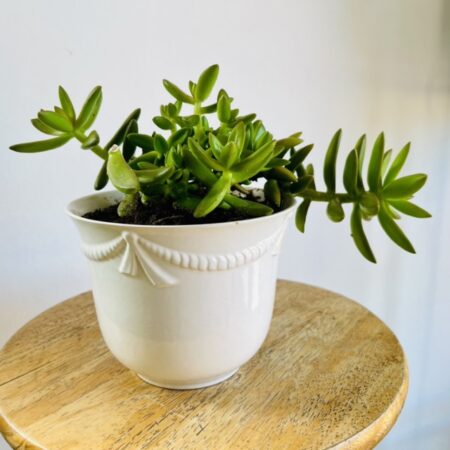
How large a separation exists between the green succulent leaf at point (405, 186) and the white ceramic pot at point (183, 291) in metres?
0.10

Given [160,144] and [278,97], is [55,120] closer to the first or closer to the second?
[160,144]

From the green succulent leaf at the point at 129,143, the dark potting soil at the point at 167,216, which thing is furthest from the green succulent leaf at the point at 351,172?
the green succulent leaf at the point at 129,143

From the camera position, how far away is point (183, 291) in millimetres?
376

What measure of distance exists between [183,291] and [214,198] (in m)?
0.09

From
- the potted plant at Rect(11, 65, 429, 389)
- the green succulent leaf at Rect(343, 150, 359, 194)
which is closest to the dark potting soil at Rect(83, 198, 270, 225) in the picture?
the potted plant at Rect(11, 65, 429, 389)

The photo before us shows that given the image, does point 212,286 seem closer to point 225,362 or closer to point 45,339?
point 225,362

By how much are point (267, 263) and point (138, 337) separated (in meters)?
0.14

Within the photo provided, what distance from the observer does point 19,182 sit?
0.73 m

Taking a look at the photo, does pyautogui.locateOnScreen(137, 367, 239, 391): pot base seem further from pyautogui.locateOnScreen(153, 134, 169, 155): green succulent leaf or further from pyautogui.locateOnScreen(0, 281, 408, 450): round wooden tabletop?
pyautogui.locateOnScreen(153, 134, 169, 155): green succulent leaf

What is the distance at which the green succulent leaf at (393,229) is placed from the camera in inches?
16.2

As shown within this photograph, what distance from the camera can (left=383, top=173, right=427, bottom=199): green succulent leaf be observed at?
39 centimetres

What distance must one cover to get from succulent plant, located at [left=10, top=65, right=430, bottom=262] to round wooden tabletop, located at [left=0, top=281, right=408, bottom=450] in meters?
0.14

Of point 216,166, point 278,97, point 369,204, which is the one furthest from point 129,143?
point 278,97

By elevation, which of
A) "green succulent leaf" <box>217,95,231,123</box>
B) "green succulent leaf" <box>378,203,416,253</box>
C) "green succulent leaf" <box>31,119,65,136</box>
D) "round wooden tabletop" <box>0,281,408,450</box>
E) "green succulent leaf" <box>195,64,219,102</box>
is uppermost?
"green succulent leaf" <box>195,64,219,102</box>
